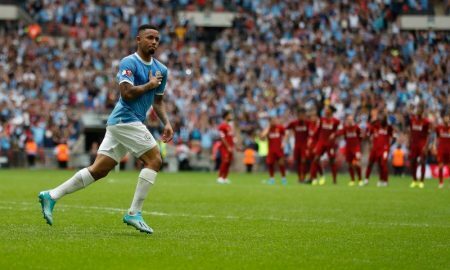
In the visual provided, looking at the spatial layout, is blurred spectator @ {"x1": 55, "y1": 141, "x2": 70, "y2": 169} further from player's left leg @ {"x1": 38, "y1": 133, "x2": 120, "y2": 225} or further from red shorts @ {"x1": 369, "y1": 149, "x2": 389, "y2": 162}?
player's left leg @ {"x1": 38, "y1": 133, "x2": 120, "y2": 225}

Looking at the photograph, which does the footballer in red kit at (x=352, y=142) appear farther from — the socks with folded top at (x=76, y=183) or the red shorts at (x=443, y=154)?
the socks with folded top at (x=76, y=183)

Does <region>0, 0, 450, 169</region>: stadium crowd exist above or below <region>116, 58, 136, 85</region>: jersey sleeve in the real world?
above

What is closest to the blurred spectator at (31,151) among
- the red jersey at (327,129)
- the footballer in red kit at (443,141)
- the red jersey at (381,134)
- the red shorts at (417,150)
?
the red jersey at (327,129)

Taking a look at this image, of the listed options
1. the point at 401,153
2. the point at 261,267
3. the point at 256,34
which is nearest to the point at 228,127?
the point at 401,153

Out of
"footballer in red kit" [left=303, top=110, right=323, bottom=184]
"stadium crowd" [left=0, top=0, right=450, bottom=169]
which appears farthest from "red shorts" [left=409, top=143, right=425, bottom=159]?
"stadium crowd" [left=0, top=0, right=450, bottom=169]

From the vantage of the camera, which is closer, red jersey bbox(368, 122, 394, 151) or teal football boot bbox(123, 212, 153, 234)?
teal football boot bbox(123, 212, 153, 234)

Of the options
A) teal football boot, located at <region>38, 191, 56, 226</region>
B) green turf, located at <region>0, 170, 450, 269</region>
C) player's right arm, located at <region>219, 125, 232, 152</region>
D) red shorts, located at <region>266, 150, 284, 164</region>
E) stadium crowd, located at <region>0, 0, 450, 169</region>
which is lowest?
green turf, located at <region>0, 170, 450, 269</region>

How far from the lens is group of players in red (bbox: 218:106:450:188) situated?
2884cm

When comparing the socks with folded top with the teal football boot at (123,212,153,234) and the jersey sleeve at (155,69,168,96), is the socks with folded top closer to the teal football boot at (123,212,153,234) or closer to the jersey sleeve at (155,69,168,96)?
the teal football boot at (123,212,153,234)

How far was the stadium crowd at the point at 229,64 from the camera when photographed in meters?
43.3

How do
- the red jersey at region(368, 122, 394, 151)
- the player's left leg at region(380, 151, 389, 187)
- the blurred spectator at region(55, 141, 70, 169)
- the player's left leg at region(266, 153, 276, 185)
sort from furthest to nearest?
the blurred spectator at region(55, 141, 70, 169), the player's left leg at region(266, 153, 276, 185), the red jersey at region(368, 122, 394, 151), the player's left leg at region(380, 151, 389, 187)

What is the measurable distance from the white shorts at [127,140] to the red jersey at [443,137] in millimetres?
18046

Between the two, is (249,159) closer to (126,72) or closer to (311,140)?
(311,140)

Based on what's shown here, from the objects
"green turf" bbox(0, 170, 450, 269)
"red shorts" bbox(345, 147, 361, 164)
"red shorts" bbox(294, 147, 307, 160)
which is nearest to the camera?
"green turf" bbox(0, 170, 450, 269)
